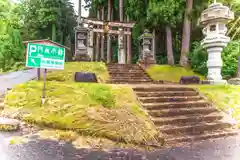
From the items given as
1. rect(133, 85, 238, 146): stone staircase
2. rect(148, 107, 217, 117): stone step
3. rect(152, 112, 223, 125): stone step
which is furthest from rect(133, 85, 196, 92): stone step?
rect(152, 112, 223, 125): stone step

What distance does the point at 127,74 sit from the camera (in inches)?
404

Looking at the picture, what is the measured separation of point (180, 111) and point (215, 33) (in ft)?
14.5

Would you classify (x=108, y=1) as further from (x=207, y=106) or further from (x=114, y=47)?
(x=207, y=106)

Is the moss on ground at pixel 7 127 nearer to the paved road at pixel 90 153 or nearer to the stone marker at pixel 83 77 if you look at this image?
the paved road at pixel 90 153

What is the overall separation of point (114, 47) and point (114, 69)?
9.77 meters

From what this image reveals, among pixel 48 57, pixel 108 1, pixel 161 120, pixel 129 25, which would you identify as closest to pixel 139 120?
pixel 161 120

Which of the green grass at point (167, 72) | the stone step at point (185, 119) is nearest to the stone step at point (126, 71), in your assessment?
the green grass at point (167, 72)

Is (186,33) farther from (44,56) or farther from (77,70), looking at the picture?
(44,56)

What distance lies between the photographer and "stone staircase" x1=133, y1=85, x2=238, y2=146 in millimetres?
4648

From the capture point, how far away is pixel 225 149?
13.3 feet

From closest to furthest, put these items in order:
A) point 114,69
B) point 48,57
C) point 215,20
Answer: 1. point 48,57
2. point 215,20
3. point 114,69

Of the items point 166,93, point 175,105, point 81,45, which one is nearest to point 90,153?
point 175,105

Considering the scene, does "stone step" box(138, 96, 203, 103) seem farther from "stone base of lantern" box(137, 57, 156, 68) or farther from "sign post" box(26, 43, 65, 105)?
"stone base of lantern" box(137, 57, 156, 68)

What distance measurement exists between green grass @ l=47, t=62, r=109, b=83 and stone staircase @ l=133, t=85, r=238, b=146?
337 cm
